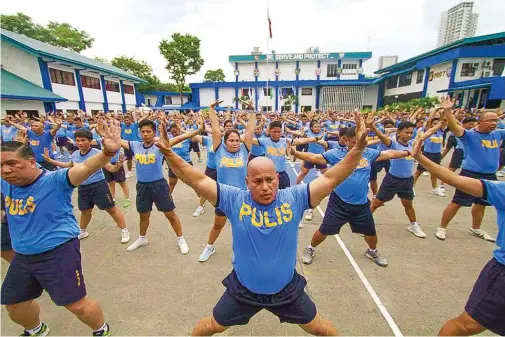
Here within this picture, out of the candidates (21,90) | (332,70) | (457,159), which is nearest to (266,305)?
(457,159)

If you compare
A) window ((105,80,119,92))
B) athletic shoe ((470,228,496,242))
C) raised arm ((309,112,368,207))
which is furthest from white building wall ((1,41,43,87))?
athletic shoe ((470,228,496,242))

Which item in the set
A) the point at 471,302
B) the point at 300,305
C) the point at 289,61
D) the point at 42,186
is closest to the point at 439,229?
the point at 471,302

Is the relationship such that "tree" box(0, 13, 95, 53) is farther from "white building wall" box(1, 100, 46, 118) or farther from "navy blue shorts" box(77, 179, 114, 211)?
"navy blue shorts" box(77, 179, 114, 211)

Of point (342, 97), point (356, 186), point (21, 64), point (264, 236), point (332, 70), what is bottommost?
point (356, 186)

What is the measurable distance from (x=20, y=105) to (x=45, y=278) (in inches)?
885

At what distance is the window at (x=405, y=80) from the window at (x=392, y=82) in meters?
1.14

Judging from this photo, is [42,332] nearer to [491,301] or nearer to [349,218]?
[349,218]

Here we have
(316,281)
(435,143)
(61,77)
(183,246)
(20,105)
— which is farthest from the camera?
(61,77)

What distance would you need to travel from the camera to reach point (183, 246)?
14.9 feet

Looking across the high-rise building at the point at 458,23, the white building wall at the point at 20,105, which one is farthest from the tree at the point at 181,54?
the high-rise building at the point at 458,23

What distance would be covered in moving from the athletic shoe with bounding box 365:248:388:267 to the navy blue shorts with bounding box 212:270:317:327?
239cm

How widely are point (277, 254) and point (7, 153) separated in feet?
8.20

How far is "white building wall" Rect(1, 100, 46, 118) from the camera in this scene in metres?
16.9

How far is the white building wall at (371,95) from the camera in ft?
128
